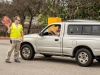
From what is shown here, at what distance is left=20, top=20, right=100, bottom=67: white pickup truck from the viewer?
10539 millimetres

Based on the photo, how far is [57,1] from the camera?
22.7 m

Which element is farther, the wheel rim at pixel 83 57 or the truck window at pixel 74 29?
the truck window at pixel 74 29

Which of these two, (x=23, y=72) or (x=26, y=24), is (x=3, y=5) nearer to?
(x=26, y=24)

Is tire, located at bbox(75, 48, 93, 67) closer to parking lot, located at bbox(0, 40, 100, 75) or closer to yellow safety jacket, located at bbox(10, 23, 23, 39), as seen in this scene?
parking lot, located at bbox(0, 40, 100, 75)

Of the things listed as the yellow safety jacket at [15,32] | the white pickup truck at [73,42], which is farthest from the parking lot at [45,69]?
the yellow safety jacket at [15,32]

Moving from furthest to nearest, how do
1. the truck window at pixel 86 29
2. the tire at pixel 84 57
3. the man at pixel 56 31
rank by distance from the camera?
1. the man at pixel 56 31
2. the truck window at pixel 86 29
3. the tire at pixel 84 57

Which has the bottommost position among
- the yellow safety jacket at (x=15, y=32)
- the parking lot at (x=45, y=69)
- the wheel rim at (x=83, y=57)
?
the parking lot at (x=45, y=69)

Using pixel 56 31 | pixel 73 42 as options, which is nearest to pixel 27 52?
pixel 56 31

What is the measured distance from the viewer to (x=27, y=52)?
485 inches

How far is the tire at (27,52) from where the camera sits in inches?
479

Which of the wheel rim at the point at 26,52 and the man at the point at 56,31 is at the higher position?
the man at the point at 56,31

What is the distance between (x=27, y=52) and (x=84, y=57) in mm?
2726

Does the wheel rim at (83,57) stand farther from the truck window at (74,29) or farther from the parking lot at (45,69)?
the truck window at (74,29)

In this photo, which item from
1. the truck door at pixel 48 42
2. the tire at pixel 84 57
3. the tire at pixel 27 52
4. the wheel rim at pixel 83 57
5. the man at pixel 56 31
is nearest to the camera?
the tire at pixel 84 57
